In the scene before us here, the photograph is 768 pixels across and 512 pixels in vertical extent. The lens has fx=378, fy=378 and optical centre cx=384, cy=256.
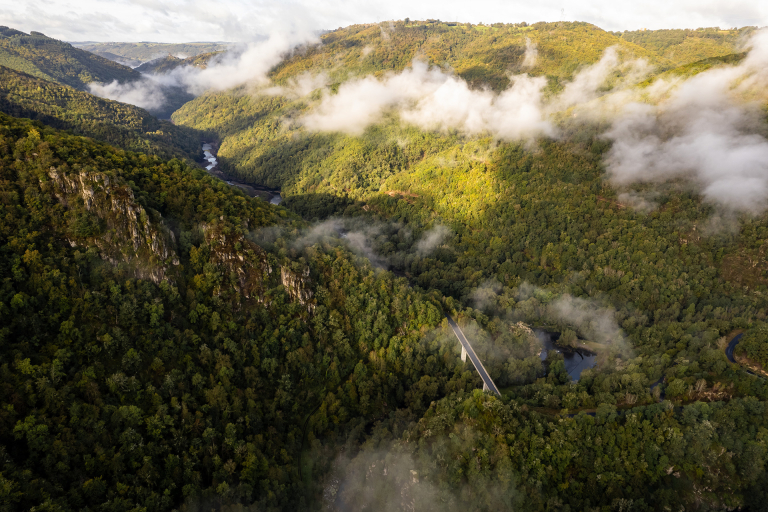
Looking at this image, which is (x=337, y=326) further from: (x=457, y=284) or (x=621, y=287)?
(x=621, y=287)

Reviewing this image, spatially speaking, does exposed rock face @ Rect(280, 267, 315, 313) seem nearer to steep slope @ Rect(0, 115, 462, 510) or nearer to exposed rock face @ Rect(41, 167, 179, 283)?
steep slope @ Rect(0, 115, 462, 510)

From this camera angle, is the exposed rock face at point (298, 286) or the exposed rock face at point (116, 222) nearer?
the exposed rock face at point (116, 222)

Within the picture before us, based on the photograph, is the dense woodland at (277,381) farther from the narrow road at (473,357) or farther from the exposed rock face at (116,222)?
the narrow road at (473,357)

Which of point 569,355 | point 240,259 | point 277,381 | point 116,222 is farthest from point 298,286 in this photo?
point 569,355

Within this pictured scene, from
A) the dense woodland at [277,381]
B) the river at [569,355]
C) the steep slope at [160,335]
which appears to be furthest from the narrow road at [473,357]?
the river at [569,355]

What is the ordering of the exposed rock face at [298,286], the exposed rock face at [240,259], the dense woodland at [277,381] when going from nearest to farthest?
the dense woodland at [277,381] < the exposed rock face at [240,259] < the exposed rock face at [298,286]

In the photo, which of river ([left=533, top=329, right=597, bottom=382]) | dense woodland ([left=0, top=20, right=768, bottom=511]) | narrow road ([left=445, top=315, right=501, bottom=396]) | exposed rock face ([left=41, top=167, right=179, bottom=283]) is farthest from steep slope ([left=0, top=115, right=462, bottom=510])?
river ([left=533, top=329, right=597, bottom=382])

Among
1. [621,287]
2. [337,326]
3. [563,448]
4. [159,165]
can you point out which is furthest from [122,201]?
[621,287]
